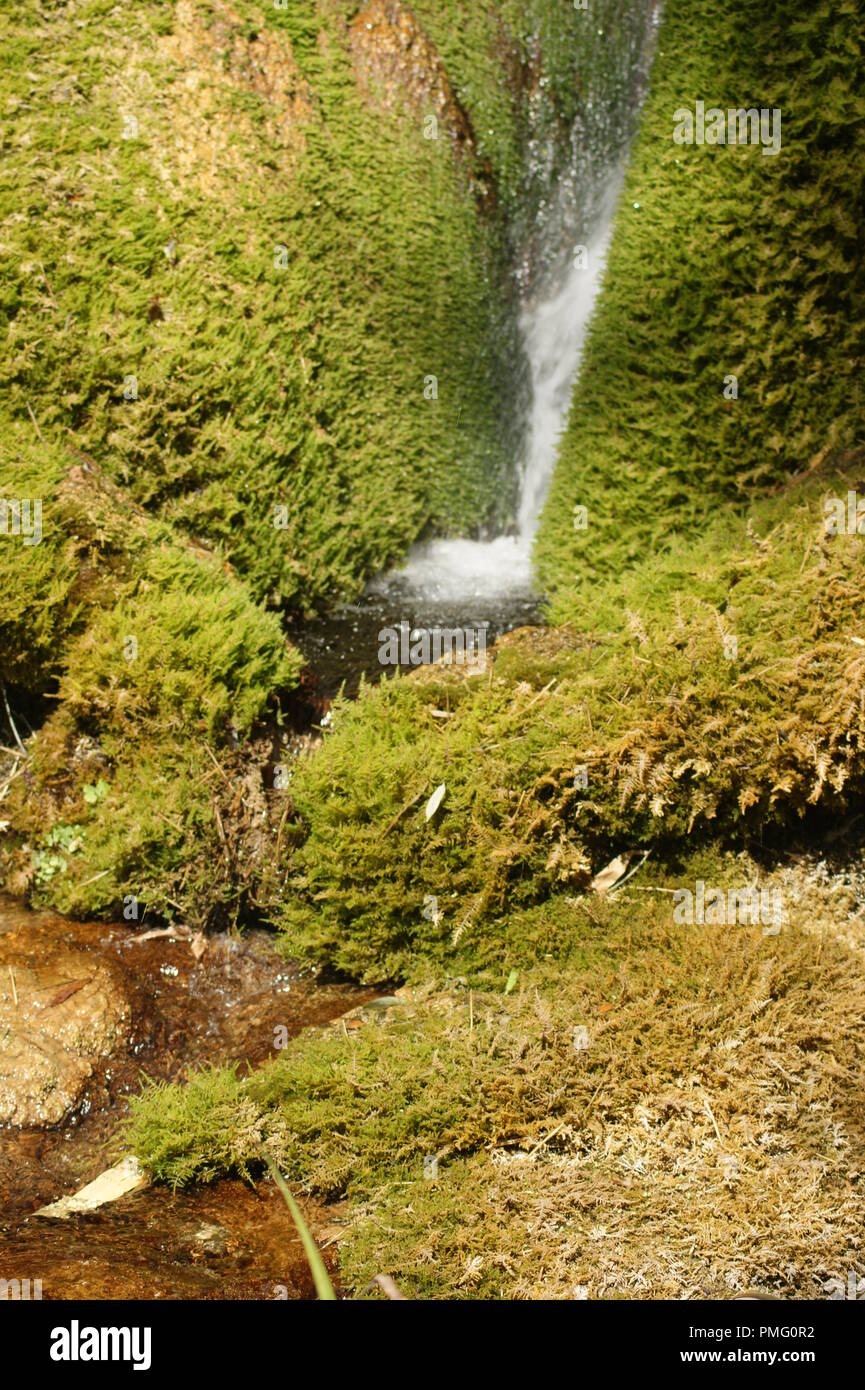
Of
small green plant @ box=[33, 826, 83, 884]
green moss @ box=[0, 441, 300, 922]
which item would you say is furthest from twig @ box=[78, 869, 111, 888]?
small green plant @ box=[33, 826, 83, 884]

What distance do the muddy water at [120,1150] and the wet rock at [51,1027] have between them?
2 cm

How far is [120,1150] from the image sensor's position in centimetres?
351

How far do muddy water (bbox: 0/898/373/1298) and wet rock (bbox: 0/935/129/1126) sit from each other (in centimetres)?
2

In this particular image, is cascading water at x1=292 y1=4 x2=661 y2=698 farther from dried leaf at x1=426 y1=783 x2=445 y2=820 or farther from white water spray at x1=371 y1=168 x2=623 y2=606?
dried leaf at x1=426 y1=783 x2=445 y2=820

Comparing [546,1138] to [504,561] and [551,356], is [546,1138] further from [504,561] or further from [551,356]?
[551,356]

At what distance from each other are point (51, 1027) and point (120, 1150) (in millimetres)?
475

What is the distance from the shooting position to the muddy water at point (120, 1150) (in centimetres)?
286

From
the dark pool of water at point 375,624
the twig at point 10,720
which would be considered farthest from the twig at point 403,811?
the twig at point 10,720

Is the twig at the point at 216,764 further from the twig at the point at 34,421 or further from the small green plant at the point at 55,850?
the twig at the point at 34,421

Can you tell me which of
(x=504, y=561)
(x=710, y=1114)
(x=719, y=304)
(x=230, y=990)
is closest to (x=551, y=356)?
(x=504, y=561)

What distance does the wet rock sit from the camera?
141 inches

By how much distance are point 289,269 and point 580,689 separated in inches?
93.4

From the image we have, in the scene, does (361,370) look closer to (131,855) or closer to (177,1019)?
(131,855)

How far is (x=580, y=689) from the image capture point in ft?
13.5
